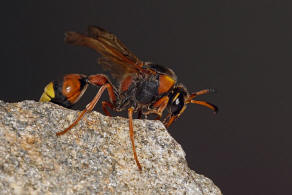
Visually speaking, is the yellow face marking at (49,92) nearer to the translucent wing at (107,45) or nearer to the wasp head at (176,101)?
the translucent wing at (107,45)

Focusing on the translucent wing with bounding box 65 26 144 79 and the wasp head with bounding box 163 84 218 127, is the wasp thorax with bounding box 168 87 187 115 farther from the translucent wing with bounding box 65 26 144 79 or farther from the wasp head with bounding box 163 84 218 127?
the translucent wing with bounding box 65 26 144 79

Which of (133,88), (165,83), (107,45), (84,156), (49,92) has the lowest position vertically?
(84,156)

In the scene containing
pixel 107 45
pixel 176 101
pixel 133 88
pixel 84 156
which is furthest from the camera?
pixel 133 88

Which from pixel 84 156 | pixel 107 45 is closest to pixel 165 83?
pixel 107 45

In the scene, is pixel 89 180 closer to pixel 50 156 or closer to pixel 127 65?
pixel 50 156

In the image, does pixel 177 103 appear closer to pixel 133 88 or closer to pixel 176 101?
pixel 176 101

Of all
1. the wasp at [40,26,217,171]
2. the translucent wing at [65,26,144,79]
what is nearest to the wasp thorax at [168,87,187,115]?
the wasp at [40,26,217,171]

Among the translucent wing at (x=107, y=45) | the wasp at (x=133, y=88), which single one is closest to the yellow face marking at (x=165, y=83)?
the wasp at (x=133, y=88)
